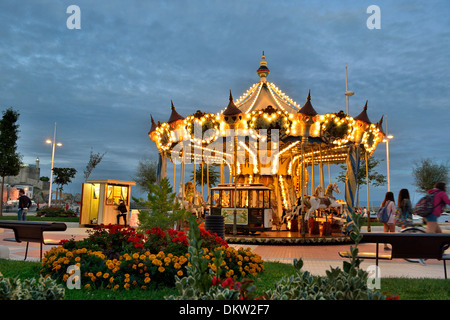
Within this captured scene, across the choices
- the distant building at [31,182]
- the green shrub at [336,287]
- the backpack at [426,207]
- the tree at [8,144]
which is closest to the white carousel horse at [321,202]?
the backpack at [426,207]

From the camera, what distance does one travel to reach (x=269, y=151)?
1816cm

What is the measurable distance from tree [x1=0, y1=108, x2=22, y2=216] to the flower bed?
990 inches

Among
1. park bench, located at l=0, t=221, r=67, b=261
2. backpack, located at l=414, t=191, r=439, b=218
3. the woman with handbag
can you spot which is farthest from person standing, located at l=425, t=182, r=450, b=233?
park bench, located at l=0, t=221, r=67, b=261

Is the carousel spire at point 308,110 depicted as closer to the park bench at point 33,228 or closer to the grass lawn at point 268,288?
the grass lawn at point 268,288

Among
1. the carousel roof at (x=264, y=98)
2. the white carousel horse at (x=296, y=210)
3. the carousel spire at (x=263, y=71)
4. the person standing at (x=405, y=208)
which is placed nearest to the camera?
the person standing at (x=405, y=208)

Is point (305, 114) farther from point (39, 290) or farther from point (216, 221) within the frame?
point (39, 290)

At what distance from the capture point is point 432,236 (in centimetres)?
623

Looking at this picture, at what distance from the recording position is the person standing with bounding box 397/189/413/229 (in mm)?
10359

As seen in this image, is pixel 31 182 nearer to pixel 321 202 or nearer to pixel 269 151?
pixel 269 151

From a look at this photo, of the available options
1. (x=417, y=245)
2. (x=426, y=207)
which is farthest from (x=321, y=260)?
(x=417, y=245)

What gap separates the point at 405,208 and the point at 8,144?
2811 cm

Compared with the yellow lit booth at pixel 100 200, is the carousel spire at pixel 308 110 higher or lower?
higher

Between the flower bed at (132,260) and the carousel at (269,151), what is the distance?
687cm

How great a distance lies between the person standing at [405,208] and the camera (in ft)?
34.0
